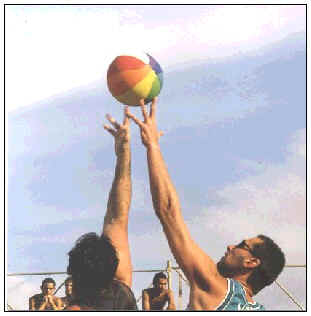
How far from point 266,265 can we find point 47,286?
429 centimetres

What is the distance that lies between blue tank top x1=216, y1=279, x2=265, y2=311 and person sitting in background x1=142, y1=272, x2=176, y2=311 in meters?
3.46

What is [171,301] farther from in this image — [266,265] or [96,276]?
[96,276]

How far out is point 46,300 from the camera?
9.54 m

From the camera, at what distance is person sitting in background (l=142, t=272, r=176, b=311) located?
9477mm

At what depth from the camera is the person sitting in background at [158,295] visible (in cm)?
948

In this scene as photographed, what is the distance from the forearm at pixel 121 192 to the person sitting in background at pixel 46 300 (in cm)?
300

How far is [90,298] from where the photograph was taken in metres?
4.62

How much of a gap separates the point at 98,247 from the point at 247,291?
1844 mm

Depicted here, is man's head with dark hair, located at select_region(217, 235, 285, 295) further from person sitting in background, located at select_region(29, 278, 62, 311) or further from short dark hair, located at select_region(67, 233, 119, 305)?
person sitting in background, located at select_region(29, 278, 62, 311)

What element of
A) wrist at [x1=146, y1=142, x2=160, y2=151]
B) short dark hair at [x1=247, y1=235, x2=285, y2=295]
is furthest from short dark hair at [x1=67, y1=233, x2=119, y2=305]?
wrist at [x1=146, y1=142, x2=160, y2=151]

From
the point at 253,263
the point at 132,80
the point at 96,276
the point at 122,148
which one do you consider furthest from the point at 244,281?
the point at 132,80

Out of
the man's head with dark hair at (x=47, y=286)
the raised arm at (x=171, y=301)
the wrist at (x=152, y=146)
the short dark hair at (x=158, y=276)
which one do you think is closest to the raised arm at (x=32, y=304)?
the man's head with dark hair at (x=47, y=286)

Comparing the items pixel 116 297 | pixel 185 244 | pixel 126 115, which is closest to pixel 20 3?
pixel 126 115

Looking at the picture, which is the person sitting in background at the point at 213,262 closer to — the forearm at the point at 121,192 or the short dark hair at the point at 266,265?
the short dark hair at the point at 266,265
